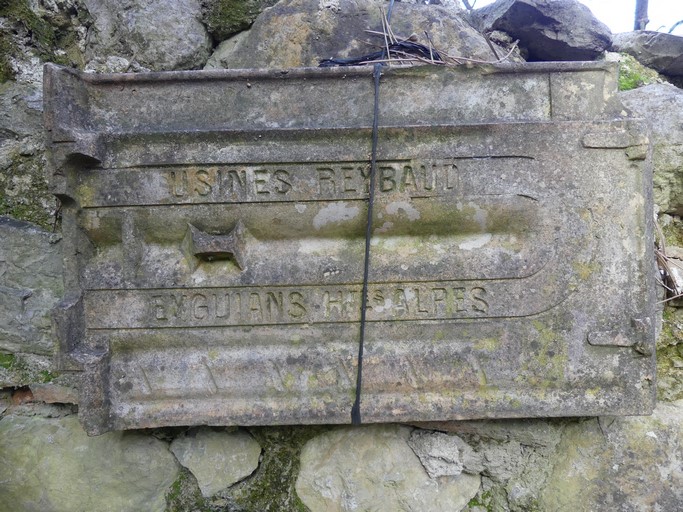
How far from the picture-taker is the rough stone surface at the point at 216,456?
63.4 inches

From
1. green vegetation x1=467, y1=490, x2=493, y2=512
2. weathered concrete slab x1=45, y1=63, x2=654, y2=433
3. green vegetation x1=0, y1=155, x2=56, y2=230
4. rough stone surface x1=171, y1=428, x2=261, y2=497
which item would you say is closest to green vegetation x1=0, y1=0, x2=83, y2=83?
green vegetation x1=0, y1=155, x2=56, y2=230

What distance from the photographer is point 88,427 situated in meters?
1.47

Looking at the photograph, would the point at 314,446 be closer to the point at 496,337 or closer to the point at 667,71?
the point at 496,337

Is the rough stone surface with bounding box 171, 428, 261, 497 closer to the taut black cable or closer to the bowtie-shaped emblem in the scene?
the taut black cable

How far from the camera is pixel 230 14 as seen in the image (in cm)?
186

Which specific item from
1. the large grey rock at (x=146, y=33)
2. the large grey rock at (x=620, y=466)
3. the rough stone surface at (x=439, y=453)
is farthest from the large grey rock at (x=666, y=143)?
the large grey rock at (x=146, y=33)

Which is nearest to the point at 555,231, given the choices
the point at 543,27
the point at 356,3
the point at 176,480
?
the point at 543,27

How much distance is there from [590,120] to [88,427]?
1.89 m

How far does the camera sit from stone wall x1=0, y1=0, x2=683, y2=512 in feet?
5.18

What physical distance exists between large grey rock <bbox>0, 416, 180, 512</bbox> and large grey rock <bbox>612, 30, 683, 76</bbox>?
8.48 ft

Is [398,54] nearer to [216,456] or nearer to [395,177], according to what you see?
[395,177]

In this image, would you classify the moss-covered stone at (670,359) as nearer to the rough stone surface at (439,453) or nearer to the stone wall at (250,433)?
the stone wall at (250,433)

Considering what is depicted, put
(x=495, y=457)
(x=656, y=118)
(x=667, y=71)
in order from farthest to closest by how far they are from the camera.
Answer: (x=667, y=71) → (x=656, y=118) → (x=495, y=457)

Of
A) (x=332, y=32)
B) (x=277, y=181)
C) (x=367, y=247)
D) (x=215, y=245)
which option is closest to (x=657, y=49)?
(x=332, y=32)
